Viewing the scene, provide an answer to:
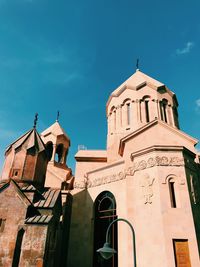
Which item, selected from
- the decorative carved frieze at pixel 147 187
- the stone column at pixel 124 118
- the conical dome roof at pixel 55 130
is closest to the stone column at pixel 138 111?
the stone column at pixel 124 118

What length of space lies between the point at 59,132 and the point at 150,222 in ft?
47.1

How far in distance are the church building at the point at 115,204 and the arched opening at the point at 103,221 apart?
44mm

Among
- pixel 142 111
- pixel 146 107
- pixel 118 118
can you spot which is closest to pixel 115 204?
pixel 118 118

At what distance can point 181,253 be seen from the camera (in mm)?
7715

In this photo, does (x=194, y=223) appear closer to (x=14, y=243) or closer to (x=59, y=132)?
(x=14, y=243)

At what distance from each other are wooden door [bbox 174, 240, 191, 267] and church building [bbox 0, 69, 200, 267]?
16mm

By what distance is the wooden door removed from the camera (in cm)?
754

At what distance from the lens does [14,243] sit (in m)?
7.91

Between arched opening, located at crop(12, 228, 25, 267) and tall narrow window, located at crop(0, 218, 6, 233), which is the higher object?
tall narrow window, located at crop(0, 218, 6, 233)

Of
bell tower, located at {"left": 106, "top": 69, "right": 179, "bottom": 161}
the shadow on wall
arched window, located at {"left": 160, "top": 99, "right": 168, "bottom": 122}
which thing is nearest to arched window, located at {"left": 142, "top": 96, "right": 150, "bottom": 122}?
bell tower, located at {"left": 106, "top": 69, "right": 179, "bottom": 161}

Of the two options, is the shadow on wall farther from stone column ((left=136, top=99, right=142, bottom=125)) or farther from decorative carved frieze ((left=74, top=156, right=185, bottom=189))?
stone column ((left=136, top=99, right=142, bottom=125))

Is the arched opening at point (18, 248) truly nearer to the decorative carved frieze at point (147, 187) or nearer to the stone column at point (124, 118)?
the decorative carved frieze at point (147, 187)

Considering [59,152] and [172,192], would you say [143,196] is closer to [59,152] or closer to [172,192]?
[172,192]

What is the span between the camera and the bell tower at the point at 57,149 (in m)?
19.0
